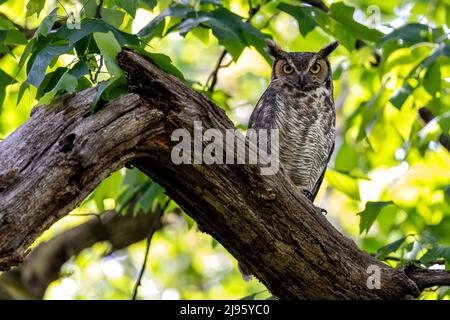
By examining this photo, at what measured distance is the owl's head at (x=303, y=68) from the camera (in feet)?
13.0

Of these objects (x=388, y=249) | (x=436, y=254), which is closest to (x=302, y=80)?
(x=388, y=249)

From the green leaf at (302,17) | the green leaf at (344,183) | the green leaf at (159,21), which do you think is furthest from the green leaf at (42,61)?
the green leaf at (344,183)

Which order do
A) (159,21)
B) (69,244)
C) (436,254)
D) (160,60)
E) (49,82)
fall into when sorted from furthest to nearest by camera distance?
1. (69,244)
2. (159,21)
3. (436,254)
4. (49,82)
5. (160,60)

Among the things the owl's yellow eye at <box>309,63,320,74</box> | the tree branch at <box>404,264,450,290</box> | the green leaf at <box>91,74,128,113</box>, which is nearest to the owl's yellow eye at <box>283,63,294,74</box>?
the owl's yellow eye at <box>309,63,320,74</box>

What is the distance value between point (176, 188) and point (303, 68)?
1.74 meters

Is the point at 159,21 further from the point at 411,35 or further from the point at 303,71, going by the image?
the point at 411,35

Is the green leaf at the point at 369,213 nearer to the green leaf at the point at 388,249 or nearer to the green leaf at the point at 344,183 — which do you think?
the green leaf at the point at 388,249

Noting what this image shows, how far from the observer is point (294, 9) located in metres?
3.41

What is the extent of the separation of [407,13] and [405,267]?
7.78 feet

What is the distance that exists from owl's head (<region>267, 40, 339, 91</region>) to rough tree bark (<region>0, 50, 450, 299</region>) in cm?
144

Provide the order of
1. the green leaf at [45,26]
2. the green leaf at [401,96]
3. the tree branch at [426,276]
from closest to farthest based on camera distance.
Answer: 1. the green leaf at [45,26]
2. the tree branch at [426,276]
3. the green leaf at [401,96]

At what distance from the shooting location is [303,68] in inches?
157

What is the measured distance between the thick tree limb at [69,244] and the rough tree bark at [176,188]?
7.94 feet

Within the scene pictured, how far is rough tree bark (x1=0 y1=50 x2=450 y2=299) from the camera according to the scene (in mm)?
2137
